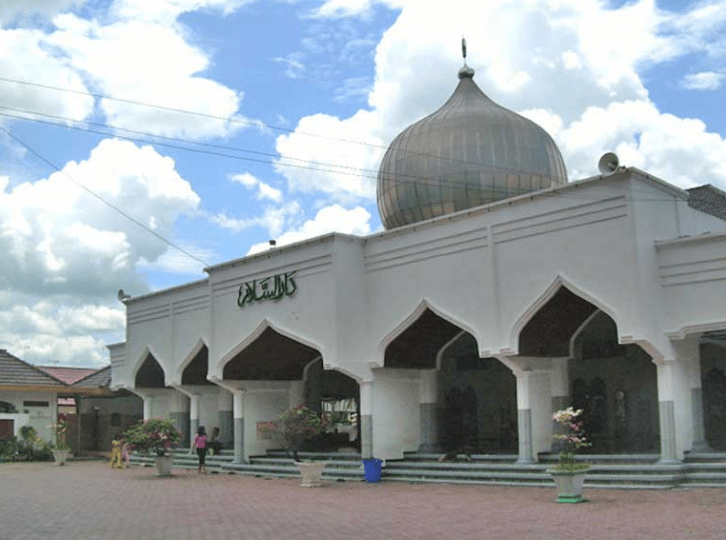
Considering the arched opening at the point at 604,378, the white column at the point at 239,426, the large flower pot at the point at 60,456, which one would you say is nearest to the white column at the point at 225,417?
the white column at the point at 239,426

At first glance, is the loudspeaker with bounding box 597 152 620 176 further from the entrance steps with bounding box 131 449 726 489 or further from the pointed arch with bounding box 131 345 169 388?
the pointed arch with bounding box 131 345 169 388

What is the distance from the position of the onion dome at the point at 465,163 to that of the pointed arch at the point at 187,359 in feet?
23.9

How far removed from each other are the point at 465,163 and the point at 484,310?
15.8ft

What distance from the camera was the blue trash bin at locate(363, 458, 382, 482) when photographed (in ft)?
63.5

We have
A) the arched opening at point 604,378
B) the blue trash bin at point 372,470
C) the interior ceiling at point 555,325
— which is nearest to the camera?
the interior ceiling at point 555,325

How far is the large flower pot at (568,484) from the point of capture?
13633mm

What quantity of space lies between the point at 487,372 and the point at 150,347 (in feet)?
38.8

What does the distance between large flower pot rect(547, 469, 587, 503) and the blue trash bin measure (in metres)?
6.25

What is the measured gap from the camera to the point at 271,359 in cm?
2464

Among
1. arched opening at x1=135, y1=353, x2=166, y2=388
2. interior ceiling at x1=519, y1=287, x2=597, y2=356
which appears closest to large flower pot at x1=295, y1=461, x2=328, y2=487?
interior ceiling at x1=519, y1=287, x2=597, y2=356

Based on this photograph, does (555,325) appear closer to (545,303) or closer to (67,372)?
(545,303)

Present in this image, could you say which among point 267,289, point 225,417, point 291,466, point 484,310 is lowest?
point 291,466

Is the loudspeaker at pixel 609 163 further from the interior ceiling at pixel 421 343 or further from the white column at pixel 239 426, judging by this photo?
the white column at pixel 239 426

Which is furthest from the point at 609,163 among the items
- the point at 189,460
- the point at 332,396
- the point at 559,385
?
the point at 189,460
